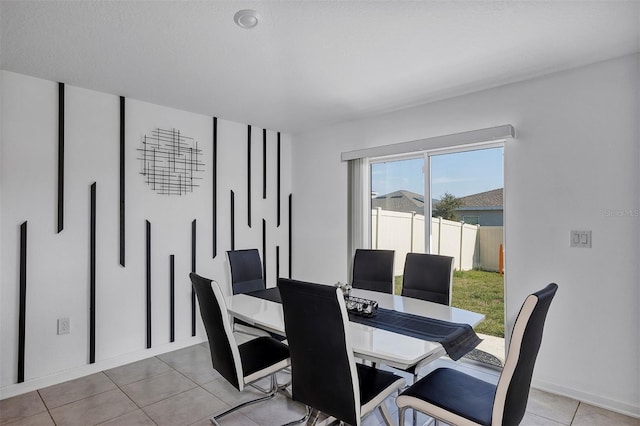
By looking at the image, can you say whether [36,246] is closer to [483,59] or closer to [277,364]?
[277,364]

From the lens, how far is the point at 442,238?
137 inches

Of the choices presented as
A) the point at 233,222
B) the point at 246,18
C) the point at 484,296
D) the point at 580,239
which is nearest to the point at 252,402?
the point at 233,222

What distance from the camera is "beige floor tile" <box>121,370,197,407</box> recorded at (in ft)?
8.56

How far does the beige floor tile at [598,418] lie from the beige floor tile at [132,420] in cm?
282

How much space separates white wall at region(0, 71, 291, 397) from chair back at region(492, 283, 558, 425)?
3152 mm

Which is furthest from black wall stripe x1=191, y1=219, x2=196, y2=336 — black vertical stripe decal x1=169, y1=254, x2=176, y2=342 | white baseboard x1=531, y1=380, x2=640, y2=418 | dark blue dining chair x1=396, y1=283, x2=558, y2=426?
white baseboard x1=531, y1=380, x2=640, y2=418

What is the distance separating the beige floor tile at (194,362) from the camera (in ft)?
9.77

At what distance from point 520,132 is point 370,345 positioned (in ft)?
7.40

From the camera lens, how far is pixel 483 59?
250 centimetres

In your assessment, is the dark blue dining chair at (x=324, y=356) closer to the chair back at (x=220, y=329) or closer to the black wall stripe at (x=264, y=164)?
the chair back at (x=220, y=329)

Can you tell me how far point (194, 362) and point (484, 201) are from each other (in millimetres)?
3122

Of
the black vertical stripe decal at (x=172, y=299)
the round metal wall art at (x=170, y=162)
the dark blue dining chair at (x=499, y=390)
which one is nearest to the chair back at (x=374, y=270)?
the dark blue dining chair at (x=499, y=390)

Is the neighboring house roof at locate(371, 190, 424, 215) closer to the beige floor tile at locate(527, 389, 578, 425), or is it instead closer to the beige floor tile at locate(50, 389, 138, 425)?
the beige floor tile at locate(527, 389, 578, 425)

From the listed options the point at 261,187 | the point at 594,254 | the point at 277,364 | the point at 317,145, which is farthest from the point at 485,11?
the point at 261,187
